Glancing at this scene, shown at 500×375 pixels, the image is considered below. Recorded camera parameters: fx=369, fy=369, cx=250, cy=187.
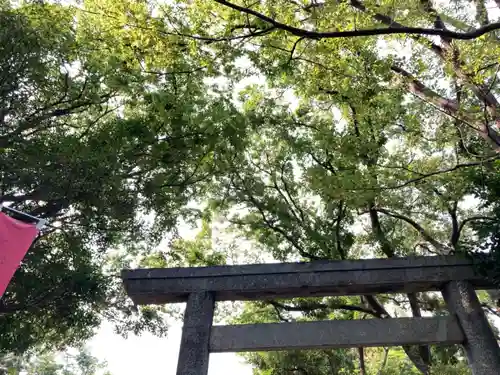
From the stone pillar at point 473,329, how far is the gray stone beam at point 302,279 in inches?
5.8

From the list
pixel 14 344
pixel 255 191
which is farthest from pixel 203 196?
pixel 14 344

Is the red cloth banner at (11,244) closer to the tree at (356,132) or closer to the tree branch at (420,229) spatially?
the tree at (356,132)

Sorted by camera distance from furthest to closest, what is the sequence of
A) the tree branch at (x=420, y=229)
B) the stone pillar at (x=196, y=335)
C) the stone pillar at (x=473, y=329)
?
the tree branch at (x=420, y=229) → the stone pillar at (x=196, y=335) → the stone pillar at (x=473, y=329)

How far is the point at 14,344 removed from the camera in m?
6.08

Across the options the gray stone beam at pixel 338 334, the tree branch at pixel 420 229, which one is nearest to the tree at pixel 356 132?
the tree branch at pixel 420 229

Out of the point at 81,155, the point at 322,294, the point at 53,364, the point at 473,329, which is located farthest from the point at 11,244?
the point at 53,364

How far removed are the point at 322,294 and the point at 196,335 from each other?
1.73 metres

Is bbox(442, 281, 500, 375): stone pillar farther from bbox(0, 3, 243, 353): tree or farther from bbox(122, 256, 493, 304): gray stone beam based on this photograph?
bbox(0, 3, 243, 353): tree

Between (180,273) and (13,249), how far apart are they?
195cm

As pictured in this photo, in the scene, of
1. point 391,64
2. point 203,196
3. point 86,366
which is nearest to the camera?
point 391,64

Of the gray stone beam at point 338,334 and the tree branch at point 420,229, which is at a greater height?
the tree branch at point 420,229

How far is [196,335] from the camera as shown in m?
4.50

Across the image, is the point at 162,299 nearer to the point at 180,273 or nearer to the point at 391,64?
the point at 180,273

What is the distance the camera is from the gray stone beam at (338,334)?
4.37m
